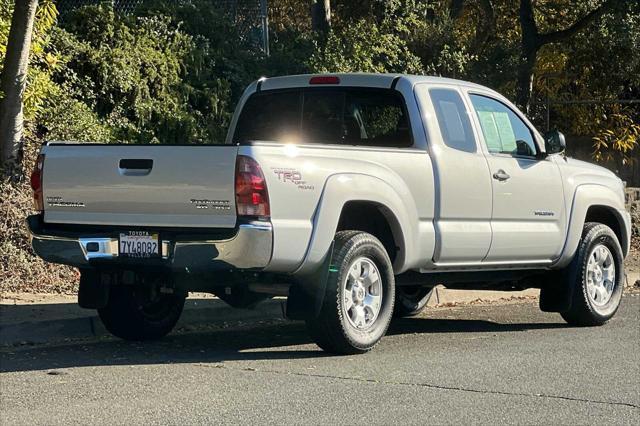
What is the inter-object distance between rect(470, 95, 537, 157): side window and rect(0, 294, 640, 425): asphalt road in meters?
1.60

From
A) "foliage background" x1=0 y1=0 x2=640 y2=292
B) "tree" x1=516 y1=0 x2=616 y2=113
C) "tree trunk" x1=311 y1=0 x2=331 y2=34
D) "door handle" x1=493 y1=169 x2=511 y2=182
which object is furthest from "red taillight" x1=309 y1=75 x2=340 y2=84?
"tree" x1=516 y1=0 x2=616 y2=113

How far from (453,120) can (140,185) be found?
2845mm

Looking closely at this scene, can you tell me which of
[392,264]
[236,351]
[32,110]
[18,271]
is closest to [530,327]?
[392,264]

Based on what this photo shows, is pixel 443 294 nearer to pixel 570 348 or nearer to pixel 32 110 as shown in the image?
pixel 570 348

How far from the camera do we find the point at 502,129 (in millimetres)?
9914

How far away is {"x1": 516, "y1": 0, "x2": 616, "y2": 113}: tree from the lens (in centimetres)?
1862

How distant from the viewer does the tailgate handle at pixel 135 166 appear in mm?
7844

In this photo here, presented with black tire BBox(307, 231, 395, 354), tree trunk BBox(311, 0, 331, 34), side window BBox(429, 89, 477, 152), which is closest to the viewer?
black tire BBox(307, 231, 395, 354)

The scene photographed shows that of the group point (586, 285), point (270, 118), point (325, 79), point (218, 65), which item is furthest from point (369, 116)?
point (218, 65)

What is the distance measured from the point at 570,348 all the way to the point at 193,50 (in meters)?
8.29

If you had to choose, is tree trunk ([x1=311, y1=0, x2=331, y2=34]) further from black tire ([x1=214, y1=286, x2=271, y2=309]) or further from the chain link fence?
black tire ([x1=214, y1=286, x2=271, y2=309])

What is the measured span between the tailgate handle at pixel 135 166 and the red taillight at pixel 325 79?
6.92 ft

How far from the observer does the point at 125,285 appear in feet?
29.1

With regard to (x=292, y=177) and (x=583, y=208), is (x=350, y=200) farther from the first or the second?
(x=583, y=208)
